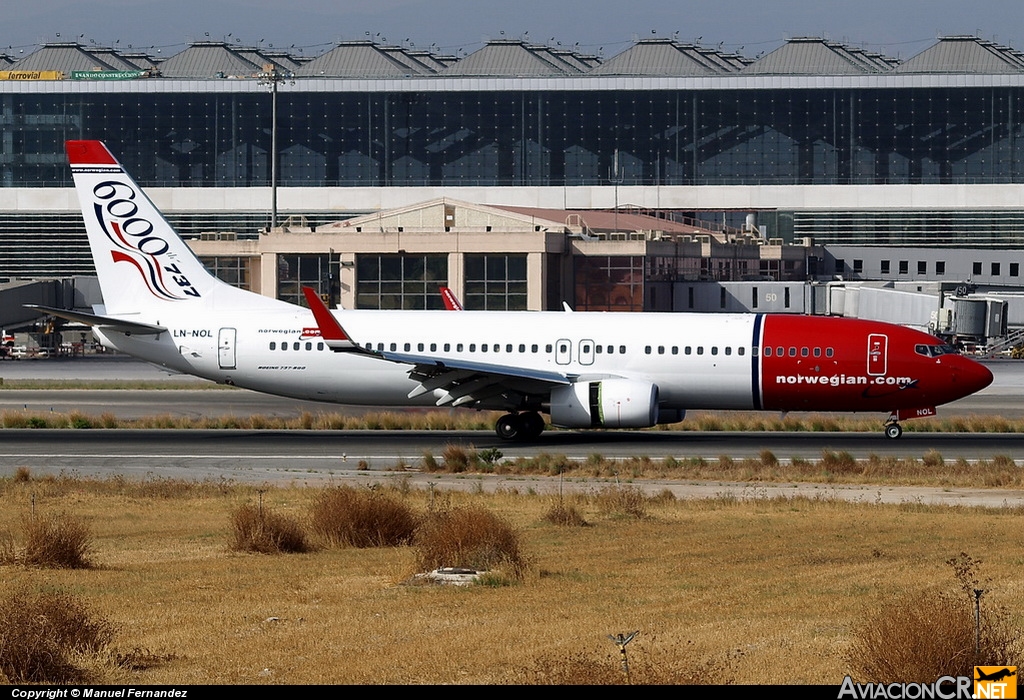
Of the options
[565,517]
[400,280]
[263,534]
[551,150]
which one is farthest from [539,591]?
[551,150]

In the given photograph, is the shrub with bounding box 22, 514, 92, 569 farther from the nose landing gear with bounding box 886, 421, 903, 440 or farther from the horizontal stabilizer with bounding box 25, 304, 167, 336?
the nose landing gear with bounding box 886, 421, 903, 440

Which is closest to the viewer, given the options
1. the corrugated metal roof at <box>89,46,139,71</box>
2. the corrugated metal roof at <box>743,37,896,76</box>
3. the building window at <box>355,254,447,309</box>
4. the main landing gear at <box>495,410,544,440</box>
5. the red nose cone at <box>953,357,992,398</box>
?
the red nose cone at <box>953,357,992,398</box>

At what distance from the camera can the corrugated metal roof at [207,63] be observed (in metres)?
156

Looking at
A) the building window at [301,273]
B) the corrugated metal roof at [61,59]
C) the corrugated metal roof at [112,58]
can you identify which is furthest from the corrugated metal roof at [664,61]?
the building window at [301,273]

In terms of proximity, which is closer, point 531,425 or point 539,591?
point 539,591

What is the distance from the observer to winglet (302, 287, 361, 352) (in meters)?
39.6

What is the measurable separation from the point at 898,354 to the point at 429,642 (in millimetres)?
28617

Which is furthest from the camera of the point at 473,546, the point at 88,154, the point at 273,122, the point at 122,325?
the point at 273,122

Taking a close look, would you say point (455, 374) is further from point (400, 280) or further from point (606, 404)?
point (400, 280)

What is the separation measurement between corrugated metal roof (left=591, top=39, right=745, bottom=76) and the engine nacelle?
11555cm

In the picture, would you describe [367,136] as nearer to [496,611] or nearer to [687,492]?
[687,492]

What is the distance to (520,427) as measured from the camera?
42406 mm

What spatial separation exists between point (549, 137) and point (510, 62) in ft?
68.4

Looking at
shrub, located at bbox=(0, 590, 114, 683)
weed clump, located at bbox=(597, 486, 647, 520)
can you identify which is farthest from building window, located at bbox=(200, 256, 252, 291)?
shrub, located at bbox=(0, 590, 114, 683)
